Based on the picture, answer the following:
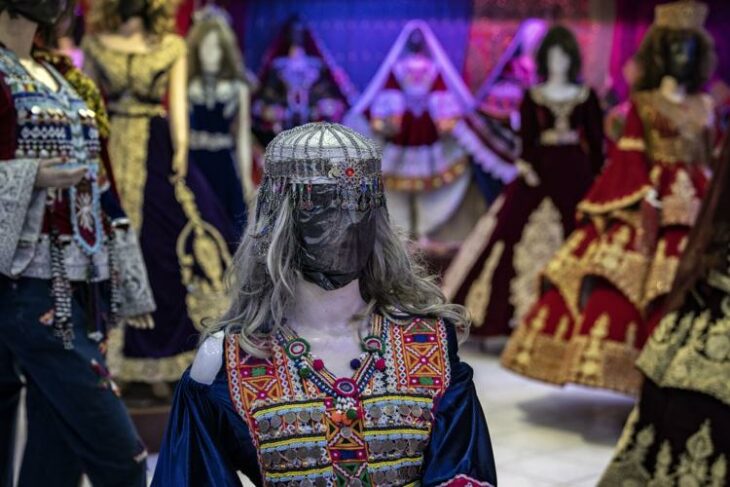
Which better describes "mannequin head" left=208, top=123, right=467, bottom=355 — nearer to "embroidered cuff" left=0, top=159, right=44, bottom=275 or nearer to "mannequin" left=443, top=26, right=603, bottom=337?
"embroidered cuff" left=0, top=159, right=44, bottom=275

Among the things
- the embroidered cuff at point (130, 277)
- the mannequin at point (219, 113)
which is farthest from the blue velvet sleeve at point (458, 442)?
the mannequin at point (219, 113)

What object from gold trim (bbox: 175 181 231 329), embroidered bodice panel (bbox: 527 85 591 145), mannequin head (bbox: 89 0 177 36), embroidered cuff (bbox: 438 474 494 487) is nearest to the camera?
embroidered cuff (bbox: 438 474 494 487)

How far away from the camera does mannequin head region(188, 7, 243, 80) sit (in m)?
5.54

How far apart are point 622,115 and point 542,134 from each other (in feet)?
2.14

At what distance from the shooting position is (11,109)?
2.60 metres

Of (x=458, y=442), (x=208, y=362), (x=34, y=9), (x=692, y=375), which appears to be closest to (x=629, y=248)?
(x=692, y=375)

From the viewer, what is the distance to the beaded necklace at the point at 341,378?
186cm

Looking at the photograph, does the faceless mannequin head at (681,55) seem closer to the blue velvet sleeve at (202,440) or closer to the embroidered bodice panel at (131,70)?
the embroidered bodice panel at (131,70)

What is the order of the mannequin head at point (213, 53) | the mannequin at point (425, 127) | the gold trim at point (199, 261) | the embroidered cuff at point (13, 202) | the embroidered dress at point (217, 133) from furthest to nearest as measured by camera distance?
the mannequin at point (425, 127), the mannequin head at point (213, 53), the embroidered dress at point (217, 133), the gold trim at point (199, 261), the embroidered cuff at point (13, 202)

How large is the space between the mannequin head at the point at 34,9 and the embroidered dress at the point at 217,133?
266cm

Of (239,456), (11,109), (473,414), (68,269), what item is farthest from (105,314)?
(473,414)

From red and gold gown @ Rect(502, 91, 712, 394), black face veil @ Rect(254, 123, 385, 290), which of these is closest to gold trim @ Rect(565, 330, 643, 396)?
red and gold gown @ Rect(502, 91, 712, 394)

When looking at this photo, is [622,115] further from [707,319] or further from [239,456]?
[239,456]

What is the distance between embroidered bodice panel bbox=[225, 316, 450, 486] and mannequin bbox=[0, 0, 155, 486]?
36.0 inches
